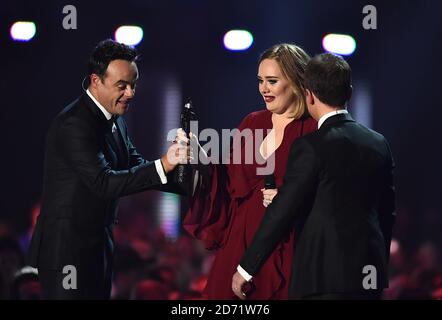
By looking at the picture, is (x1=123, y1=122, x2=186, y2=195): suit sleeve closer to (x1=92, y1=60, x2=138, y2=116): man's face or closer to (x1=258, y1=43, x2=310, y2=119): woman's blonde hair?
(x1=92, y1=60, x2=138, y2=116): man's face

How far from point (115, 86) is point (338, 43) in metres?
2.44

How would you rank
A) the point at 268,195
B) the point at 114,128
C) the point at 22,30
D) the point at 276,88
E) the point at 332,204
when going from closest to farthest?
the point at 332,204 < the point at 268,195 < the point at 276,88 < the point at 114,128 < the point at 22,30

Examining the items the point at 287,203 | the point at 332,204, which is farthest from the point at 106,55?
the point at 332,204

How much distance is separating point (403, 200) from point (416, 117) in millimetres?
601

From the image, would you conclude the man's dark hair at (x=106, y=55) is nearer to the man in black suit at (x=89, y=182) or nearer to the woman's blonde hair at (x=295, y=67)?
the man in black suit at (x=89, y=182)

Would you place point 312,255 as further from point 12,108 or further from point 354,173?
point 12,108

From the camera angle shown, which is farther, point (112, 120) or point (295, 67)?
point (112, 120)

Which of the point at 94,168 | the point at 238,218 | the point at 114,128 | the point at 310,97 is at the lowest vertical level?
the point at 238,218

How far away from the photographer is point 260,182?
3613 mm

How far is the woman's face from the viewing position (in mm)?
3574

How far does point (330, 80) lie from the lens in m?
3.19

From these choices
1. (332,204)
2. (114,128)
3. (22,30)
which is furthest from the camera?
(22,30)

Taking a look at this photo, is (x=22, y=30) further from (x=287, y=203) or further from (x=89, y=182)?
(x=287, y=203)

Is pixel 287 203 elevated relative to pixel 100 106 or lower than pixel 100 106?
lower
